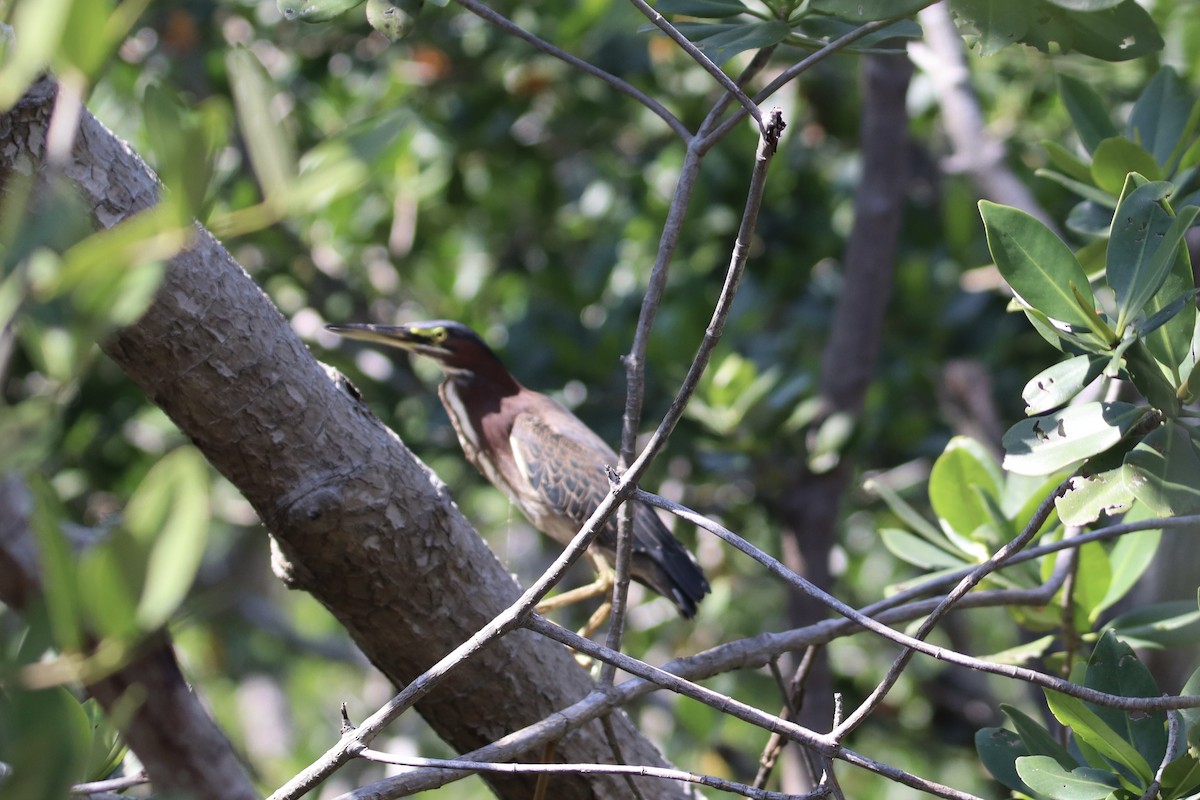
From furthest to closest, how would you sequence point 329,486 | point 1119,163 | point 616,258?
point 616,258, point 1119,163, point 329,486

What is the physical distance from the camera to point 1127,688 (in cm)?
152

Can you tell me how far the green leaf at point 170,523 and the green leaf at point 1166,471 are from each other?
1112mm

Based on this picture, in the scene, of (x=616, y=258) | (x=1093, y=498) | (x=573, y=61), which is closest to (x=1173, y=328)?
(x=1093, y=498)

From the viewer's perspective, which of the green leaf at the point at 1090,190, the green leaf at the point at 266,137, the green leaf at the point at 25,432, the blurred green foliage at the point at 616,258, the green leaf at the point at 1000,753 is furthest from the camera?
the blurred green foliage at the point at 616,258

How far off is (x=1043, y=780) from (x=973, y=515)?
28.6 inches

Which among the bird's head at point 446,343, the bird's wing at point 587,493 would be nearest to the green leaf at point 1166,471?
the bird's wing at point 587,493

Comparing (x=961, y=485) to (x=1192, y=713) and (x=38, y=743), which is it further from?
(x=38, y=743)

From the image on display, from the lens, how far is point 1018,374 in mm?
4227

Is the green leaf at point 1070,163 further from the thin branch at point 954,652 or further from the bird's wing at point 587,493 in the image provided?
the bird's wing at point 587,493

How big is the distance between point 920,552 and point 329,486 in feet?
3.71

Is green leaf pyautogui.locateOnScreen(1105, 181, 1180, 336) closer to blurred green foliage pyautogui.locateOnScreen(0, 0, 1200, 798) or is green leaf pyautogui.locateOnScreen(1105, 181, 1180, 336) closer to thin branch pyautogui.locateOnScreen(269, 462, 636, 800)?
thin branch pyautogui.locateOnScreen(269, 462, 636, 800)

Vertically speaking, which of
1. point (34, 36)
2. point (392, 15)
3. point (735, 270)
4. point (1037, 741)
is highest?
point (34, 36)

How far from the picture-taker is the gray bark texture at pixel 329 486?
1420mm

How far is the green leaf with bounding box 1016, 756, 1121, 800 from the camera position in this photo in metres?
1.41
